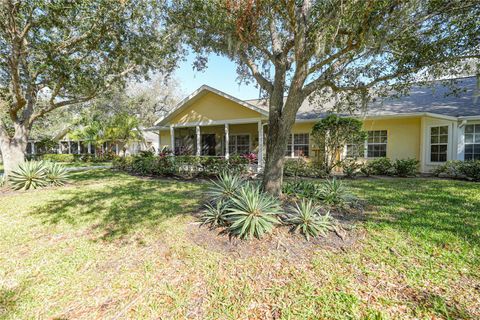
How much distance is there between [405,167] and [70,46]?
15.1 meters

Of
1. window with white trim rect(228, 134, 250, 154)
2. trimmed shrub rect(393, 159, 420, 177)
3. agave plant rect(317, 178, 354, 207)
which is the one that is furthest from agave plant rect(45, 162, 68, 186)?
trimmed shrub rect(393, 159, 420, 177)

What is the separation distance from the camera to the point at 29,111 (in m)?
9.93

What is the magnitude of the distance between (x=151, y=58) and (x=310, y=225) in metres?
10.1

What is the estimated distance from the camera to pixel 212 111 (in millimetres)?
14523

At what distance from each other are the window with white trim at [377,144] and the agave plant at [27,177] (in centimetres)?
1561

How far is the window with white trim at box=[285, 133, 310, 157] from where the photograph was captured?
14.6 metres

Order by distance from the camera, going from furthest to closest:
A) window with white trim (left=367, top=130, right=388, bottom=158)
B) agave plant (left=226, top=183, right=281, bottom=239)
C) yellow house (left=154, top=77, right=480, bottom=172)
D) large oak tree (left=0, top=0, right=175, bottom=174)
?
window with white trim (left=367, top=130, right=388, bottom=158)
yellow house (left=154, top=77, right=480, bottom=172)
large oak tree (left=0, top=0, right=175, bottom=174)
agave plant (left=226, top=183, right=281, bottom=239)

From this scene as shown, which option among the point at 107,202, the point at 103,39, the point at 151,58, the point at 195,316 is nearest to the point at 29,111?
the point at 103,39

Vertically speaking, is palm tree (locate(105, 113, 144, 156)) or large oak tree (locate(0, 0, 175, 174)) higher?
large oak tree (locate(0, 0, 175, 174))

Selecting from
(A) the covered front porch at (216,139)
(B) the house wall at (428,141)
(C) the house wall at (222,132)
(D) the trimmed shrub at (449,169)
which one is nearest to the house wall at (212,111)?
(A) the covered front porch at (216,139)

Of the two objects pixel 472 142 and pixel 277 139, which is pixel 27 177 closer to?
pixel 277 139

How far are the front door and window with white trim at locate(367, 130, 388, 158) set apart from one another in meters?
10.7

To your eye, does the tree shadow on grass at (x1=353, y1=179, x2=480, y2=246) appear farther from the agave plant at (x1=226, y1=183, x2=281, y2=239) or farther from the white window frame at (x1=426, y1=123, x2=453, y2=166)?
the white window frame at (x1=426, y1=123, x2=453, y2=166)

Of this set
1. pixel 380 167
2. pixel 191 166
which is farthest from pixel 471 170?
pixel 191 166
